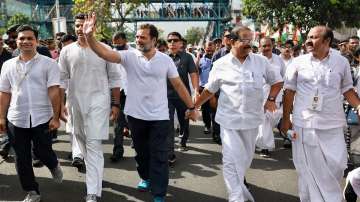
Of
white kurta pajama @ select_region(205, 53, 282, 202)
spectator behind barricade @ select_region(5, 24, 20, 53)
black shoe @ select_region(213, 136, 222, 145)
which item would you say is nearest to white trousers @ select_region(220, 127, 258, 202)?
white kurta pajama @ select_region(205, 53, 282, 202)

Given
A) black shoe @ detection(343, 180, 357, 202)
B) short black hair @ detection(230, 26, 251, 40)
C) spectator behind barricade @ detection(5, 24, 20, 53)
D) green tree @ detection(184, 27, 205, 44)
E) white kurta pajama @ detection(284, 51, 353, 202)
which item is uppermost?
short black hair @ detection(230, 26, 251, 40)

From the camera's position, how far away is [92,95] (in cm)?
508

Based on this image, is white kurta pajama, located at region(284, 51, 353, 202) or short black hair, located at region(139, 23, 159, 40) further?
short black hair, located at region(139, 23, 159, 40)

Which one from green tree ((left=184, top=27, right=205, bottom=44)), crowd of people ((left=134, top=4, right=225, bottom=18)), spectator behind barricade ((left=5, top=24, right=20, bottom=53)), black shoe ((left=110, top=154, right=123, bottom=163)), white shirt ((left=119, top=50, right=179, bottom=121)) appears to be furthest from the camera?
green tree ((left=184, top=27, right=205, bottom=44))

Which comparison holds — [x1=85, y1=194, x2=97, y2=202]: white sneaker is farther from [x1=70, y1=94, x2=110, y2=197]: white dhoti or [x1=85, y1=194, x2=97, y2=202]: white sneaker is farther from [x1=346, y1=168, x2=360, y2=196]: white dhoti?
[x1=346, y1=168, x2=360, y2=196]: white dhoti

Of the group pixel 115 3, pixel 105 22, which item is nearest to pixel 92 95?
pixel 115 3

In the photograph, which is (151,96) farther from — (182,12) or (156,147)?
(182,12)

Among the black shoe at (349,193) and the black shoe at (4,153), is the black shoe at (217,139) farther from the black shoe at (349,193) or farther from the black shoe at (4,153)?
the black shoe at (349,193)

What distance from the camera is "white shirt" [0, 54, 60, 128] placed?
487cm

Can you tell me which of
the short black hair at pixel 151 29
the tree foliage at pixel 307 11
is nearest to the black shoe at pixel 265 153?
the short black hair at pixel 151 29

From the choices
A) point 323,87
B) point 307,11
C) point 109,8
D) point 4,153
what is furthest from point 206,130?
point 109,8

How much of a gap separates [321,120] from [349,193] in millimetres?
929

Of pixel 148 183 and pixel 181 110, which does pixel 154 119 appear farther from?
pixel 181 110

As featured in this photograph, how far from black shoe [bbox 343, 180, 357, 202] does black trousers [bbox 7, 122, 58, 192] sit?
313 cm
